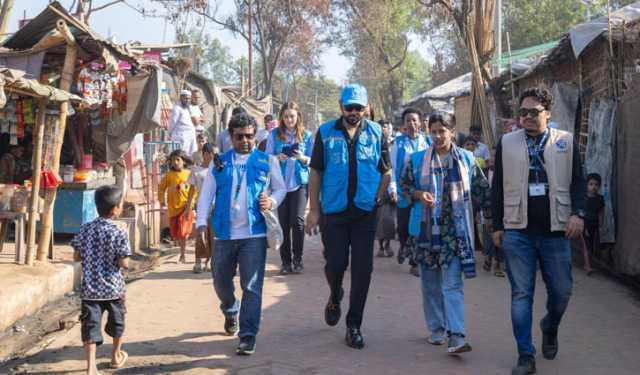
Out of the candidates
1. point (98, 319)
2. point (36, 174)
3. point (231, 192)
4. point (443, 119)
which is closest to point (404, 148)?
point (443, 119)

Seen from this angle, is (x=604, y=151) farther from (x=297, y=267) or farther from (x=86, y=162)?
(x=86, y=162)

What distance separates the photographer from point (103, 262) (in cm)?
516

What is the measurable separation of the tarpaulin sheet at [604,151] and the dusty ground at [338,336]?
64cm

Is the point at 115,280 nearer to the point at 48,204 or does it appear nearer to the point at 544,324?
the point at 544,324

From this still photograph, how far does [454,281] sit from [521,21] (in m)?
41.8

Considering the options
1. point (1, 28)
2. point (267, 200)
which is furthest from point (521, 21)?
point (267, 200)

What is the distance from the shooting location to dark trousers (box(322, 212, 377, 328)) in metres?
5.82

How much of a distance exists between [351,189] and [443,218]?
716mm

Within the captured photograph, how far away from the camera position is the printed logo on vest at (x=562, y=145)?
513 centimetres

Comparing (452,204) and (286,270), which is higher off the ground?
(452,204)

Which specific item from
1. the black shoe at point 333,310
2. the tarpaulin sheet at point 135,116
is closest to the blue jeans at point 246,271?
the black shoe at point 333,310

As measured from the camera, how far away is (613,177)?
8.78m

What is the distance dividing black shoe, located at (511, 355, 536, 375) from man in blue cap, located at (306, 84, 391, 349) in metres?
1.25

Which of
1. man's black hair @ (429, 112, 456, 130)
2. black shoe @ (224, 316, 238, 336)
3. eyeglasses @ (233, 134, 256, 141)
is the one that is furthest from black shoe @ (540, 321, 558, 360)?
eyeglasses @ (233, 134, 256, 141)
